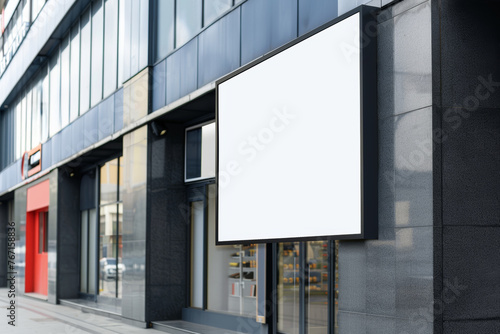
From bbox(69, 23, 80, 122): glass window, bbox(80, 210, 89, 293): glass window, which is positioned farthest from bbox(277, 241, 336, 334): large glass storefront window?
bbox(80, 210, 89, 293): glass window

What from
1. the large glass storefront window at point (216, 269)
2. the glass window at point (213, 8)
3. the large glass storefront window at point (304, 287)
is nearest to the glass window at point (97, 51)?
the large glass storefront window at point (216, 269)

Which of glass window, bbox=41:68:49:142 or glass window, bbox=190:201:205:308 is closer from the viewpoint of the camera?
glass window, bbox=190:201:205:308

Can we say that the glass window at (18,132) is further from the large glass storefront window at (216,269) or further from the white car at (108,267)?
the large glass storefront window at (216,269)

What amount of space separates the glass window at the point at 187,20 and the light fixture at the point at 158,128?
1.95 meters

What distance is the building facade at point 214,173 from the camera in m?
8.20

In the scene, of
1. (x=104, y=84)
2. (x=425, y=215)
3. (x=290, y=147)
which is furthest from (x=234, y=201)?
(x=104, y=84)

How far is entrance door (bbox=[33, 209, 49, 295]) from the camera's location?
1204 inches

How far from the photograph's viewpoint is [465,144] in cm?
825

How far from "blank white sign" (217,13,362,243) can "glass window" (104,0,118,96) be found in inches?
312

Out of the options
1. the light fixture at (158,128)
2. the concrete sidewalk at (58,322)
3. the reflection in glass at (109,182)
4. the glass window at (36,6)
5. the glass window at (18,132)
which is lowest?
the concrete sidewalk at (58,322)

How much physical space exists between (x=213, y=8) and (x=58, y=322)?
939cm

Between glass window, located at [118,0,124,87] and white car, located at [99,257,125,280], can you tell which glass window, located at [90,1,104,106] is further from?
white car, located at [99,257,125,280]

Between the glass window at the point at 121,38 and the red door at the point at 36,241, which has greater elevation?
the glass window at the point at 121,38

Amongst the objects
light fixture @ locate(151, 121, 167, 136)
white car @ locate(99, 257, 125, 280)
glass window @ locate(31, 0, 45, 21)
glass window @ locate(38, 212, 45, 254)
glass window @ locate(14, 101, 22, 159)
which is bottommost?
white car @ locate(99, 257, 125, 280)
